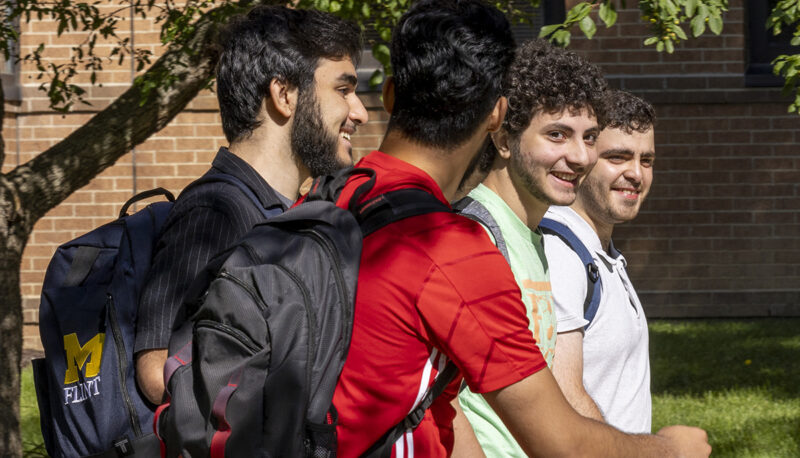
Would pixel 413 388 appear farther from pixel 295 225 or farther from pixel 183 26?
pixel 183 26

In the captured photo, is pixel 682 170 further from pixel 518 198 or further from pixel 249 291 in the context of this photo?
pixel 249 291

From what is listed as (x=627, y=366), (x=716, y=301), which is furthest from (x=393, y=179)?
(x=716, y=301)

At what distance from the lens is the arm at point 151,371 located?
2.18m

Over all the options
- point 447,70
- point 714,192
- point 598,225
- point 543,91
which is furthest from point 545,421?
point 714,192

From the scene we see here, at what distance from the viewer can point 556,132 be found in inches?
104

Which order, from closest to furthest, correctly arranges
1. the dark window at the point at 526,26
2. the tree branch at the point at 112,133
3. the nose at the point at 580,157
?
the nose at the point at 580,157, the tree branch at the point at 112,133, the dark window at the point at 526,26

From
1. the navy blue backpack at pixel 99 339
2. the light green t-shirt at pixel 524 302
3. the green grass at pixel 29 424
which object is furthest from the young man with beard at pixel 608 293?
the green grass at pixel 29 424

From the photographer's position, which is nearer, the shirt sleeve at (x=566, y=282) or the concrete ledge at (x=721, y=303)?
the shirt sleeve at (x=566, y=282)

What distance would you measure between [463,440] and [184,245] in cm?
76

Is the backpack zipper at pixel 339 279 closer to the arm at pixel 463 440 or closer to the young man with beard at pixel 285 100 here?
the arm at pixel 463 440

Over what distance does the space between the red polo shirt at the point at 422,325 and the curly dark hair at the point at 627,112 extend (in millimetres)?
1968

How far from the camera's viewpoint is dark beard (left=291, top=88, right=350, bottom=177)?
259 centimetres

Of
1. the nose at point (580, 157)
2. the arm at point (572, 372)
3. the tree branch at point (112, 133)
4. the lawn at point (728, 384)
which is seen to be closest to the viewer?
the arm at point (572, 372)

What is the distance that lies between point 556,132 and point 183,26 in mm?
2313
